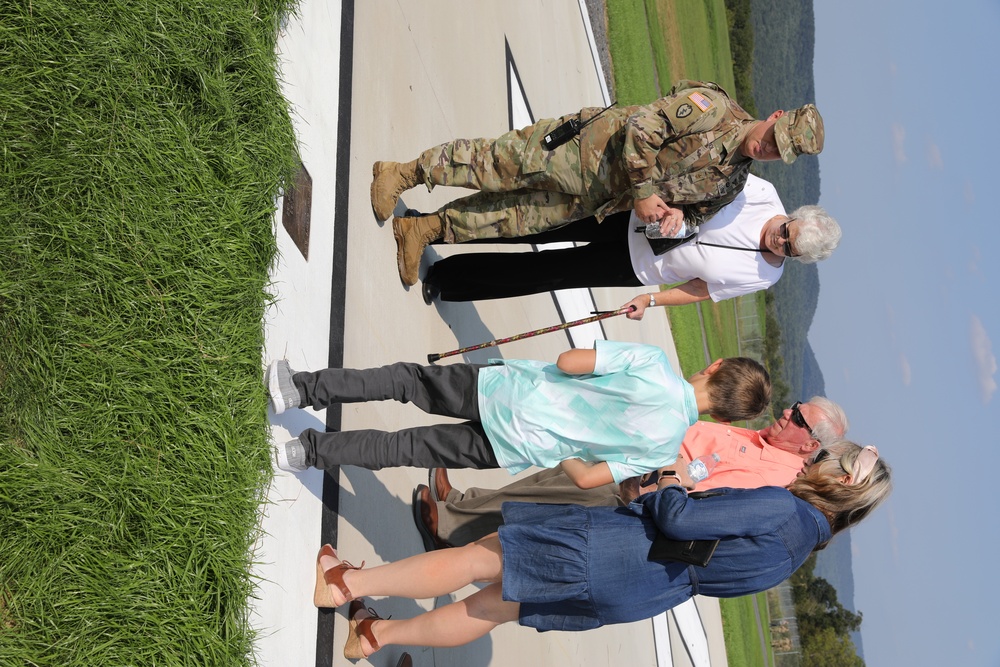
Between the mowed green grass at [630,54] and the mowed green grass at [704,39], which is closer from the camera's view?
the mowed green grass at [630,54]

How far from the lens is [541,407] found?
335 cm

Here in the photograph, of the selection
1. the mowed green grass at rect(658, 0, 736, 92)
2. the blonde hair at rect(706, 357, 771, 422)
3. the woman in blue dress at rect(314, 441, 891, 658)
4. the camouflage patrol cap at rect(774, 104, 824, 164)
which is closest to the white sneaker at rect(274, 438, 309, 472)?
the woman in blue dress at rect(314, 441, 891, 658)

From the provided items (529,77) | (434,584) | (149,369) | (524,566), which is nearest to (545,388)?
(524,566)

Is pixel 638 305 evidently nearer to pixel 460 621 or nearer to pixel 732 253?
pixel 732 253

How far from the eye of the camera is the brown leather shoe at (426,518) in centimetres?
469

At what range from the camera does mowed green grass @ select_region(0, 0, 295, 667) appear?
2482 mm

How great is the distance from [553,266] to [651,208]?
102 centimetres

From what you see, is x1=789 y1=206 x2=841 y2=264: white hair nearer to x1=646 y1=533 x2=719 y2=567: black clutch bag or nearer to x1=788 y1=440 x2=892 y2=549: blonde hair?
x1=788 y1=440 x2=892 y2=549: blonde hair

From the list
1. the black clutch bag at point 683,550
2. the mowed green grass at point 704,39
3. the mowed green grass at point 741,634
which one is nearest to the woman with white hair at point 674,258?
the black clutch bag at point 683,550

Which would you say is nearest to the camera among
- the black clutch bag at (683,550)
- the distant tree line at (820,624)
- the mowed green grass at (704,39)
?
the black clutch bag at (683,550)

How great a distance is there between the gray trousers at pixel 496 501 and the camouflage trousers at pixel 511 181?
1465 mm

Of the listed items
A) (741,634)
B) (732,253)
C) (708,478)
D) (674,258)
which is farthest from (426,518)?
(741,634)

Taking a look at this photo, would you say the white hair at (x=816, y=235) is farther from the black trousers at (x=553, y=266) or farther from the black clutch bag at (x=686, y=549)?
the black clutch bag at (x=686, y=549)

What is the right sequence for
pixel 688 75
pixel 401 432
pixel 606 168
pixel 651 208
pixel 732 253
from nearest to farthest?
1. pixel 401 432
2. pixel 651 208
3. pixel 606 168
4. pixel 732 253
5. pixel 688 75
